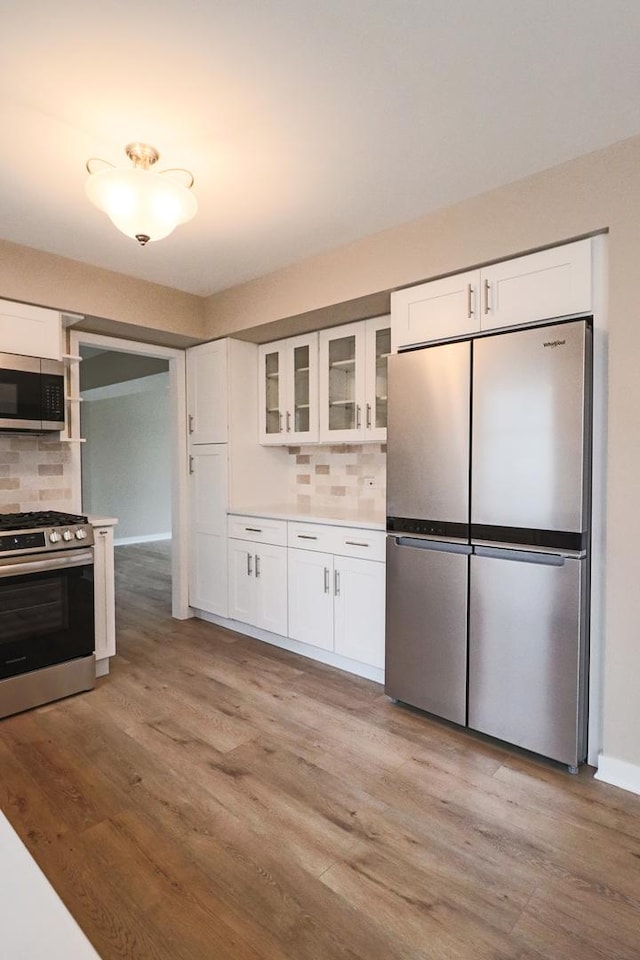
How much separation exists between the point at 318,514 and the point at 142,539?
5428 mm

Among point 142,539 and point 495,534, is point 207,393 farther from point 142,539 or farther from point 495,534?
point 142,539

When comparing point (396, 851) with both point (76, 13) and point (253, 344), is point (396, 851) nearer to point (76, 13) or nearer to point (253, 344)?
point (76, 13)

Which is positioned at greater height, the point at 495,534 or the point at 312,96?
the point at 312,96

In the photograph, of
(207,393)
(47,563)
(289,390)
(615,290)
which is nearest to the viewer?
(615,290)

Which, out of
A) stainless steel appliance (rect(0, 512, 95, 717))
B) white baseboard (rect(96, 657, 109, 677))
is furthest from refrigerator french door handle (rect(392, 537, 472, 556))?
white baseboard (rect(96, 657, 109, 677))

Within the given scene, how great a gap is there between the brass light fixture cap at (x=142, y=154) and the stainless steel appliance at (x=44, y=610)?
5.88 feet

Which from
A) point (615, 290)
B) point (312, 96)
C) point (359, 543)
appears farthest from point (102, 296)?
point (615, 290)

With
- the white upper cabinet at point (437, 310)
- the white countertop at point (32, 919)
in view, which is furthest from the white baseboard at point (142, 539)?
the white countertop at point (32, 919)

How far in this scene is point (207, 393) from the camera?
412 centimetres

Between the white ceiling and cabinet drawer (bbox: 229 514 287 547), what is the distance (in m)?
1.86

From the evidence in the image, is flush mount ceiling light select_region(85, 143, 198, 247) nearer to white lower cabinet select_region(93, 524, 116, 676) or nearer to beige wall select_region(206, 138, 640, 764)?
beige wall select_region(206, 138, 640, 764)

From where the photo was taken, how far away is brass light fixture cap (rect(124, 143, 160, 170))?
2092 millimetres

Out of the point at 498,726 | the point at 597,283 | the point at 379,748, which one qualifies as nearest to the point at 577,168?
the point at 597,283

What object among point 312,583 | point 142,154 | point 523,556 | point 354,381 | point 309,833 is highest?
point 142,154
